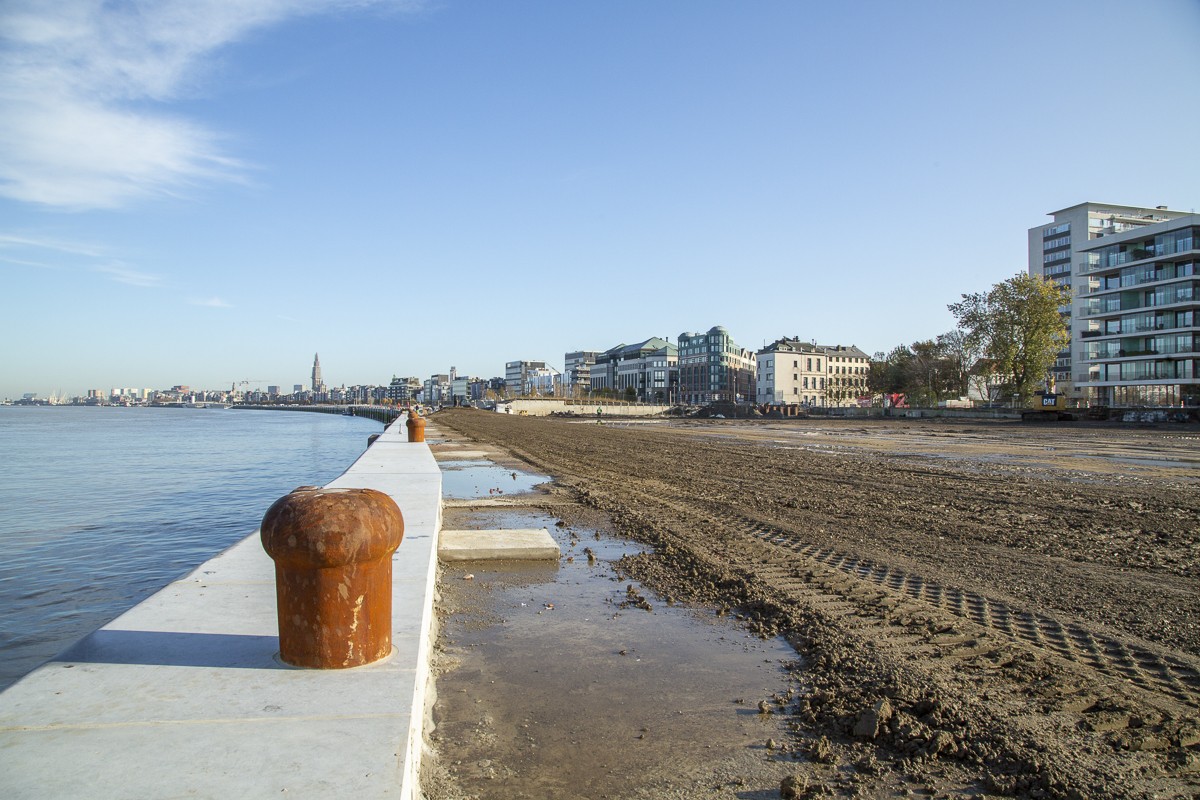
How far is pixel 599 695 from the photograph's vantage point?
4379mm

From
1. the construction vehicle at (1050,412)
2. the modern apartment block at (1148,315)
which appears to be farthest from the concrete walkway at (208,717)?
the modern apartment block at (1148,315)

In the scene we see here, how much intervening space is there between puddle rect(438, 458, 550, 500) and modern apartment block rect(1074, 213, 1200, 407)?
65.6 meters

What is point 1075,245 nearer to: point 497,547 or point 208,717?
point 497,547

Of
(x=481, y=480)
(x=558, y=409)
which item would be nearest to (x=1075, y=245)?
(x=558, y=409)

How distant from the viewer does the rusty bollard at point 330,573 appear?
3.40m

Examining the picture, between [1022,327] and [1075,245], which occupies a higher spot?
[1075,245]

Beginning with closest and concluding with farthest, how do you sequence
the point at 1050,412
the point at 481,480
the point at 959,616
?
the point at 959,616
the point at 481,480
the point at 1050,412

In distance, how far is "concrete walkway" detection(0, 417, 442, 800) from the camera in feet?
8.42

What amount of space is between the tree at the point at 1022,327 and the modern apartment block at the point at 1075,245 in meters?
13.6

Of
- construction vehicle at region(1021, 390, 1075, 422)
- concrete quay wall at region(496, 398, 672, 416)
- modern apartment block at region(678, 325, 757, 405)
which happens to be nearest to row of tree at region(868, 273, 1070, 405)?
construction vehicle at region(1021, 390, 1075, 422)

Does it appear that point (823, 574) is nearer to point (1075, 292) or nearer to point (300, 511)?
point (300, 511)

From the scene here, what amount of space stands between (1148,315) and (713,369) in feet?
349

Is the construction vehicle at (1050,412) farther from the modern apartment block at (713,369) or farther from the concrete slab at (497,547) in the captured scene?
the modern apartment block at (713,369)

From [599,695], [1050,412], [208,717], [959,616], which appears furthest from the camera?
[1050,412]
